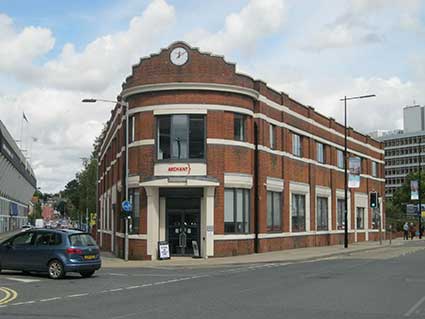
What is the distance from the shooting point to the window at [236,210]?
33344mm

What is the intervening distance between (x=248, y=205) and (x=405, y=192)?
326 feet

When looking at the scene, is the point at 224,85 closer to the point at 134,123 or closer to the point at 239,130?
the point at 239,130

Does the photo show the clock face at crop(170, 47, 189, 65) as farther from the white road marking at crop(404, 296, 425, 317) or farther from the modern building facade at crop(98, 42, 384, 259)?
the white road marking at crop(404, 296, 425, 317)

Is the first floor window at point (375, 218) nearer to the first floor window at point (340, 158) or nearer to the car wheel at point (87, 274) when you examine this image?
the first floor window at point (340, 158)

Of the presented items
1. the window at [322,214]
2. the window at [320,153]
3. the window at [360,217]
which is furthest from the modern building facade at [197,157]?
the window at [360,217]

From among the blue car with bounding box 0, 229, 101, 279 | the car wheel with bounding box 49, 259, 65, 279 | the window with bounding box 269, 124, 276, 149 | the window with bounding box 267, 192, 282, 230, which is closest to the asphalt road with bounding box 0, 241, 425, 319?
the car wheel with bounding box 49, 259, 65, 279

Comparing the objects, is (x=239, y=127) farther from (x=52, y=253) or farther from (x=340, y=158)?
(x=340, y=158)

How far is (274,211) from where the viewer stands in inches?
1517

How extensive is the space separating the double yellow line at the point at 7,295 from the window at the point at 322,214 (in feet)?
103

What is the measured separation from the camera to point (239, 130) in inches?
1366

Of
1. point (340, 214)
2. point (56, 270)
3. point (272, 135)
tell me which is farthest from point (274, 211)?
point (56, 270)

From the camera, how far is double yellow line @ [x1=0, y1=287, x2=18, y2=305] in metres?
14.9

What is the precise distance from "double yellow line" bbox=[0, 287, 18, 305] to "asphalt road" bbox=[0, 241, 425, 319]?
0.04m

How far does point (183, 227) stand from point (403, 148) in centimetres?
14426
